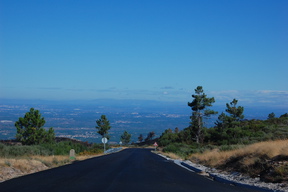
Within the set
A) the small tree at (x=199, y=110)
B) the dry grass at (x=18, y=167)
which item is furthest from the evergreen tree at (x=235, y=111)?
the dry grass at (x=18, y=167)

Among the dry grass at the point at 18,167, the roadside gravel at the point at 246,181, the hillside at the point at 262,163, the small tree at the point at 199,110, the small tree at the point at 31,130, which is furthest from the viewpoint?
the small tree at the point at 199,110

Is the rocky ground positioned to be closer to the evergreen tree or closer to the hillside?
the hillside

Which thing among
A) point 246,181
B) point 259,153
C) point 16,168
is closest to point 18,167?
point 16,168

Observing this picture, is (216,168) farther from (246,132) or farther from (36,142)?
(246,132)

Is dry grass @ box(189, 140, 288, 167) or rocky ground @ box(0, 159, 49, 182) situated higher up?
dry grass @ box(189, 140, 288, 167)

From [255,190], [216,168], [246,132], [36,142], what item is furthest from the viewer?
[246,132]

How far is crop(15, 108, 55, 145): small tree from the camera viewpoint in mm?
42219

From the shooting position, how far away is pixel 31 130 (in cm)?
4234

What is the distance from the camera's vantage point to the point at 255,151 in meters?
16.9

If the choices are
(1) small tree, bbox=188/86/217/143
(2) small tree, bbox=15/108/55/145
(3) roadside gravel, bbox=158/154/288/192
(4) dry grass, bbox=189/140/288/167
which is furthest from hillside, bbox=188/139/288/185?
(1) small tree, bbox=188/86/217/143

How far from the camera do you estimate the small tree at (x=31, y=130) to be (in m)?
42.2

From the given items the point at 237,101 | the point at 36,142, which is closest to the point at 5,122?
the point at 36,142

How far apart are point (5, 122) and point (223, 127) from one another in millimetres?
60947

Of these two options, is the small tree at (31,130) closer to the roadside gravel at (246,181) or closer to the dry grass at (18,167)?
the dry grass at (18,167)
